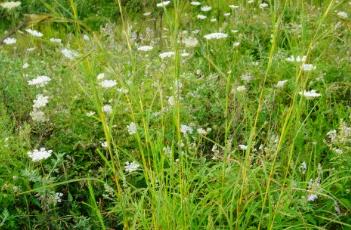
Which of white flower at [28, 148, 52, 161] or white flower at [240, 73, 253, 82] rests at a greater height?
white flower at [28, 148, 52, 161]

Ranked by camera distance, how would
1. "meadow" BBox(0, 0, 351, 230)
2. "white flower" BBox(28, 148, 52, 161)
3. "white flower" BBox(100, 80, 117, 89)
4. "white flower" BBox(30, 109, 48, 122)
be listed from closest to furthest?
"meadow" BBox(0, 0, 351, 230) → "white flower" BBox(28, 148, 52, 161) → "white flower" BBox(30, 109, 48, 122) → "white flower" BBox(100, 80, 117, 89)

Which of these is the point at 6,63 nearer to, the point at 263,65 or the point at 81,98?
the point at 81,98

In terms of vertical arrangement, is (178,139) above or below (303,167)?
above

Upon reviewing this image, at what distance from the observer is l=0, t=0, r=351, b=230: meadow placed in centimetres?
160

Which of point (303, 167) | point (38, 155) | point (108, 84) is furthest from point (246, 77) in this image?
point (38, 155)

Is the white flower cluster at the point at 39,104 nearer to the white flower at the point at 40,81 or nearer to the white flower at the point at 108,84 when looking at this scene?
the white flower at the point at 40,81

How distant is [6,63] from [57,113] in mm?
818

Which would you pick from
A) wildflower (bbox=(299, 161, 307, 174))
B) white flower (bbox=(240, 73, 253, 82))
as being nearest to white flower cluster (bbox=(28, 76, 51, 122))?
white flower (bbox=(240, 73, 253, 82))

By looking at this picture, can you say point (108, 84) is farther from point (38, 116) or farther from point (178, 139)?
point (178, 139)

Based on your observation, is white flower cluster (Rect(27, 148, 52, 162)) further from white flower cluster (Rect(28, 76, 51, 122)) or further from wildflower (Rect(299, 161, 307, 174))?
wildflower (Rect(299, 161, 307, 174))

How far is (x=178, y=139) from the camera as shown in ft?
5.32

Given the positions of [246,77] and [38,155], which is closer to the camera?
[38,155]

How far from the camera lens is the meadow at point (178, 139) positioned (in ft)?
5.25

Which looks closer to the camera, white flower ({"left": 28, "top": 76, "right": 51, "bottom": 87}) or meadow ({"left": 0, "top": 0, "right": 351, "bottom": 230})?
meadow ({"left": 0, "top": 0, "right": 351, "bottom": 230})
